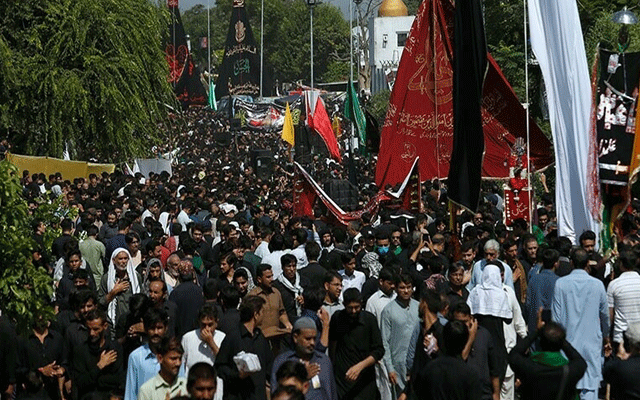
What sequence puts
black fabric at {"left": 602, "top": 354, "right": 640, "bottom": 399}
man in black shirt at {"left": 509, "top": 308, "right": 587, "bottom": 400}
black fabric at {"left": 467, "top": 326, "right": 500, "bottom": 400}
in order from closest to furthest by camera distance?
man in black shirt at {"left": 509, "top": 308, "right": 587, "bottom": 400} < black fabric at {"left": 602, "top": 354, "right": 640, "bottom": 399} < black fabric at {"left": 467, "top": 326, "right": 500, "bottom": 400}

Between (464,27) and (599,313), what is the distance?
4813 mm

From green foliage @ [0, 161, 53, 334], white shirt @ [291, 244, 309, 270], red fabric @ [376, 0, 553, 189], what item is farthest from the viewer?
red fabric @ [376, 0, 553, 189]

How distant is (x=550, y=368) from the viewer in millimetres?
8648

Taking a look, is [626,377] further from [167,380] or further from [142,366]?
[142,366]

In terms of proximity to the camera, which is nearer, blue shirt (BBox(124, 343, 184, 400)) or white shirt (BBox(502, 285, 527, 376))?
blue shirt (BBox(124, 343, 184, 400))

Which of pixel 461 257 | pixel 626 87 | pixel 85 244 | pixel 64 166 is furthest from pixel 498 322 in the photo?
pixel 64 166

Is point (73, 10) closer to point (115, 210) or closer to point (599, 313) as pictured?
point (115, 210)

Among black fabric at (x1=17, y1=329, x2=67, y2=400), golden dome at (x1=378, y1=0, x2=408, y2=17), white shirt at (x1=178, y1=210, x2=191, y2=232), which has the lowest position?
golden dome at (x1=378, y1=0, x2=408, y2=17)

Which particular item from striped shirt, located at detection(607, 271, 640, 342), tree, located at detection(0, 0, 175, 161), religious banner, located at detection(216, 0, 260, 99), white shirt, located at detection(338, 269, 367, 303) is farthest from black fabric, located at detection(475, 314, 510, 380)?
religious banner, located at detection(216, 0, 260, 99)

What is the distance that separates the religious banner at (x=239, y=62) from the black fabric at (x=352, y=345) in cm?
5332

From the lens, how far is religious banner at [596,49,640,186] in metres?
14.7

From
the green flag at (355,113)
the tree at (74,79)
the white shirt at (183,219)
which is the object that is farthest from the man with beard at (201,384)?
the tree at (74,79)

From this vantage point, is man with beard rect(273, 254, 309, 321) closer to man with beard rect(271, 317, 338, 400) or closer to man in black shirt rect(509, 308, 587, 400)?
man with beard rect(271, 317, 338, 400)

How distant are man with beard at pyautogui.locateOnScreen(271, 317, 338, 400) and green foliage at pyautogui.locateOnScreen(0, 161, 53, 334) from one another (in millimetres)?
1802
